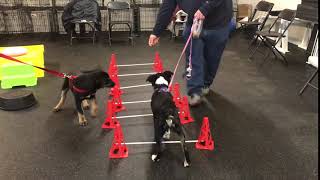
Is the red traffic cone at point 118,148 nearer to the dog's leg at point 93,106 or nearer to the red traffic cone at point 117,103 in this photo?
the dog's leg at point 93,106

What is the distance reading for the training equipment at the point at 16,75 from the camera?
3957 mm

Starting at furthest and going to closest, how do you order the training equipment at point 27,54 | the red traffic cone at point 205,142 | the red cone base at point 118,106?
the training equipment at point 27,54
the red cone base at point 118,106
the red traffic cone at point 205,142

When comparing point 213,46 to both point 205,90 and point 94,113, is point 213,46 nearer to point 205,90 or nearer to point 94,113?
point 205,90

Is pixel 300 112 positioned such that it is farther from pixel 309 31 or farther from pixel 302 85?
pixel 309 31

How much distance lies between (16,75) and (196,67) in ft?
7.84

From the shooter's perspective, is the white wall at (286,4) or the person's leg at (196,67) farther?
the white wall at (286,4)

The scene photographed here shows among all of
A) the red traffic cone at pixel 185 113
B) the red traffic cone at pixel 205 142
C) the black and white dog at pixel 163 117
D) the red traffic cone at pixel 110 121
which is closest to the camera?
the black and white dog at pixel 163 117

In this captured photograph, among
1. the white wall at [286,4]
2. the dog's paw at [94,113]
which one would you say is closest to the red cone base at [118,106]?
the dog's paw at [94,113]

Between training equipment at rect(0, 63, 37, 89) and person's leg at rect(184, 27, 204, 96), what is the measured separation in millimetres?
2137

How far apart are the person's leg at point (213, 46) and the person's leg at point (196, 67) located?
3.6 inches

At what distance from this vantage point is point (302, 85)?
4152mm

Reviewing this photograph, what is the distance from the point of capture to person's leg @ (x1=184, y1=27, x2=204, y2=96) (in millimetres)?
3240

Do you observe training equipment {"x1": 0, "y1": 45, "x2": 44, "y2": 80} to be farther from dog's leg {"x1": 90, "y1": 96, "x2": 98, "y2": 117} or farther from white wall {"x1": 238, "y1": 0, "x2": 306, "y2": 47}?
white wall {"x1": 238, "y1": 0, "x2": 306, "y2": 47}

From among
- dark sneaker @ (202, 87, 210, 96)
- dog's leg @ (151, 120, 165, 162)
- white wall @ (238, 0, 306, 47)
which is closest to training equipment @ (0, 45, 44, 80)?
dark sneaker @ (202, 87, 210, 96)
